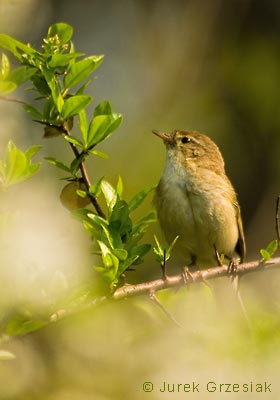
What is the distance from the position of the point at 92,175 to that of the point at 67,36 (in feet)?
14.7

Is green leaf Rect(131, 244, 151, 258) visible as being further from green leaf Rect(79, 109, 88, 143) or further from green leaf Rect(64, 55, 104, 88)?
green leaf Rect(64, 55, 104, 88)

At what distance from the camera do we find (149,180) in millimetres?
7828

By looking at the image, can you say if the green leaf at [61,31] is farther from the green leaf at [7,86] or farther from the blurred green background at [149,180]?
the blurred green background at [149,180]

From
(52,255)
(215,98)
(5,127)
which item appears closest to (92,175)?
(215,98)

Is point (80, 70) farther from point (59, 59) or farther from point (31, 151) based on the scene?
point (31, 151)

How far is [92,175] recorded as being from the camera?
7.75 m

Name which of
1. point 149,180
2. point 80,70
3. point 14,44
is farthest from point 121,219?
point 149,180

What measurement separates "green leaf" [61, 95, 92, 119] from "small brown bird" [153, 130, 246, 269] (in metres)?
2.02

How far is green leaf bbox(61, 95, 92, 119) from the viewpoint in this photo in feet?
10.4

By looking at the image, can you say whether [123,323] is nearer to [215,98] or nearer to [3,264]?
[3,264]

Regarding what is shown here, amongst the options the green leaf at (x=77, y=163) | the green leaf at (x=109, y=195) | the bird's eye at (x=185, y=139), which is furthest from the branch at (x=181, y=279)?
the bird's eye at (x=185, y=139)

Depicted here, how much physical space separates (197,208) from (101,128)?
1.93 meters

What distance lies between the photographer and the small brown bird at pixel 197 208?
514 centimetres

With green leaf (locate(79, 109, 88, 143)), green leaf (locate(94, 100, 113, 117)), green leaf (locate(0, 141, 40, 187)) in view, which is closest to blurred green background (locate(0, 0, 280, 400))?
green leaf (locate(0, 141, 40, 187))
